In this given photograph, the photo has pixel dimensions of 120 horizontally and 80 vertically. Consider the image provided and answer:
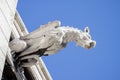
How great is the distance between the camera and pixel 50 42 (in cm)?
868

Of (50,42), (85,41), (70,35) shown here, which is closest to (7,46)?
(50,42)

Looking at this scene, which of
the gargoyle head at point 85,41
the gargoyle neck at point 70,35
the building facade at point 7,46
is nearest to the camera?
the building facade at point 7,46

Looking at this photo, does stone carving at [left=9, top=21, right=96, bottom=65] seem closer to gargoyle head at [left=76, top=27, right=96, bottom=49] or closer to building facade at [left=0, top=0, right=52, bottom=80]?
gargoyle head at [left=76, top=27, right=96, bottom=49]

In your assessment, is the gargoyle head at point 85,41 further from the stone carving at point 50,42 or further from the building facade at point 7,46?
the building facade at point 7,46

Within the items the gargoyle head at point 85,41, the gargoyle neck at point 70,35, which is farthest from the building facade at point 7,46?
the gargoyle head at point 85,41

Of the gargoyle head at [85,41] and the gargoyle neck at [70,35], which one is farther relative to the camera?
the gargoyle neck at [70,35]

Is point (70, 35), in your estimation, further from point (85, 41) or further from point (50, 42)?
point (50, 42)

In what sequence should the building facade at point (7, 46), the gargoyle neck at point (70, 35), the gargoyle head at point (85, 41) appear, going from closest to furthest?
the building facade at point (7, 46) < the gargoyle head at point (85, 41) < the gargoyle neck at point (70, 35)

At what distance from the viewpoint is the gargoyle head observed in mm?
8609

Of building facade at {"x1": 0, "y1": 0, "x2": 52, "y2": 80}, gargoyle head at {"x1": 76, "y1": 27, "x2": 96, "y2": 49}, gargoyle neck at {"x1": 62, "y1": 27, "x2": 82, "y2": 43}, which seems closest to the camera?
building facade at {"x1": 0, "y1": 0, "x2": 52, "y2": 80}

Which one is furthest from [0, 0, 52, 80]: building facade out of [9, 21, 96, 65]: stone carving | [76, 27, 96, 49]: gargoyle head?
[76, 27, 96, 49]: gargoyle head

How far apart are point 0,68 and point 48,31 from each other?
5.92 feet

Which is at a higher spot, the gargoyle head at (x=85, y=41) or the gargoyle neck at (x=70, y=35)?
the gargoyle neck at (x=70, y=35)

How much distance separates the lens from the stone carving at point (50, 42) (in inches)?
341
